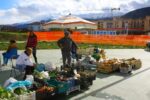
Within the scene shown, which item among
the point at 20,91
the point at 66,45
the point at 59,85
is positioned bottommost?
the point at 59,85

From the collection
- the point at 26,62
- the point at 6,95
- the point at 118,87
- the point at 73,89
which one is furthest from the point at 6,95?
the point at 118,87

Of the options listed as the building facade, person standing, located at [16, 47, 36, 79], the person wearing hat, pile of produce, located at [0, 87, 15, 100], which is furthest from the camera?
the building facade

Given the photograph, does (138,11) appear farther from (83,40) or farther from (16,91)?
(16,91)

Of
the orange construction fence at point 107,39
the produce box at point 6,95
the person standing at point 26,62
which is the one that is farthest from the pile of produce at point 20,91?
the orange construction fence at point 107,39

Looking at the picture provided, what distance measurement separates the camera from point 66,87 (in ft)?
28.9

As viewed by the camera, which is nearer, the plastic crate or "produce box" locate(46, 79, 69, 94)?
"produce box" locate(46, 79, 69, 94)

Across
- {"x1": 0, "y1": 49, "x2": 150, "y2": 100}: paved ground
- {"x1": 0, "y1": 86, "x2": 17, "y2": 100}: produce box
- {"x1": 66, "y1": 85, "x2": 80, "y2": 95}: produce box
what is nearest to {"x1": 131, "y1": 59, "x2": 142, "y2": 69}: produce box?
{"x1": 0, "y1": 49, "x2": 150, "y2": 100}: paved ground

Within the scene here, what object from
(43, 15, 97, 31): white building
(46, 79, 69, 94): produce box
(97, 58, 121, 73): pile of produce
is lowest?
(97, 58, 121, 73): pile of produce

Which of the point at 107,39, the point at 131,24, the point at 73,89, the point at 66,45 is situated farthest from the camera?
the point at 131,24

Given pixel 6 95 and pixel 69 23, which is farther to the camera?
pixel 69 23

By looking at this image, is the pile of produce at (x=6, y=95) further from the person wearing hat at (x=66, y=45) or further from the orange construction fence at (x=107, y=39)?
the orange construction fence at (x=107, y=39)

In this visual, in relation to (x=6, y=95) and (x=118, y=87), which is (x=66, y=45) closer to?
(x=118, y=87)

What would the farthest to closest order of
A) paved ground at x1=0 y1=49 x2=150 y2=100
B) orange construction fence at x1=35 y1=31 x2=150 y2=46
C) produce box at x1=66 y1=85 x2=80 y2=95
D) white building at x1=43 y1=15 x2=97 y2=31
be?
1. orange construction fence at x1=35 y1=31 x2=150 y2=46
2. white building at x1=43 y1=15 x2=97 y2=31
3. paved ground at x1=0 y1=49 x2=150 y2=100
4. produce box at x1=66 y1=85 x2=80 y2=95

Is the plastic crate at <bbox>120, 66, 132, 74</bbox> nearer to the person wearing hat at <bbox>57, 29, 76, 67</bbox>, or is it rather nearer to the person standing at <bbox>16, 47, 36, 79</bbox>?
the person wearing hat at <bbox>57, 29, 76, 67</bbox>
